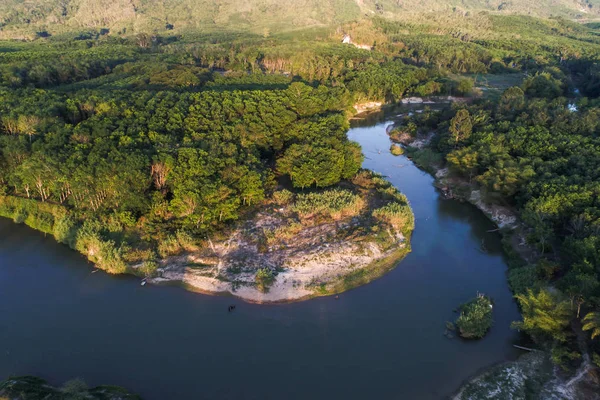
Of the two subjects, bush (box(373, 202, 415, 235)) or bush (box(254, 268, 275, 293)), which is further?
bush (box(373, 202, 415, 235))

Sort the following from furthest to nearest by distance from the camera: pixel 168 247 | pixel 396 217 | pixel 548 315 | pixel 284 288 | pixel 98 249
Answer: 1. pixel 396 217
2. pixel 168 247
3. pixel 98 249
4. pixel 284 288
5. pixel 548 315

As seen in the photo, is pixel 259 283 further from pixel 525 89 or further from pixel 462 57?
pixel 462 57

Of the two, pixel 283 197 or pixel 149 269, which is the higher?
pixel 283 197

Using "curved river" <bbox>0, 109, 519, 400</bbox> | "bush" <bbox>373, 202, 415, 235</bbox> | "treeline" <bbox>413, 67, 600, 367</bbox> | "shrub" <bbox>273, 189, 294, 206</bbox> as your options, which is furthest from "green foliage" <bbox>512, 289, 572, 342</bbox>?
"shrub" <bbox>273, 189, 294, 206</bbox>

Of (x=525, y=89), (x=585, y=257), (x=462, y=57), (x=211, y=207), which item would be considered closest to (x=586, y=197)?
(x=585, y=257)

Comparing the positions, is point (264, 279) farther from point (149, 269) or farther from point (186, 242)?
point (149, 269)

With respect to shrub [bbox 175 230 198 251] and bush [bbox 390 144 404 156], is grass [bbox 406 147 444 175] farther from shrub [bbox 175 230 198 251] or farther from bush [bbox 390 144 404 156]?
shrub [bbox 175 230 198 251]

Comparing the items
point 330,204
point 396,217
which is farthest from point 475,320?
point 330,204
